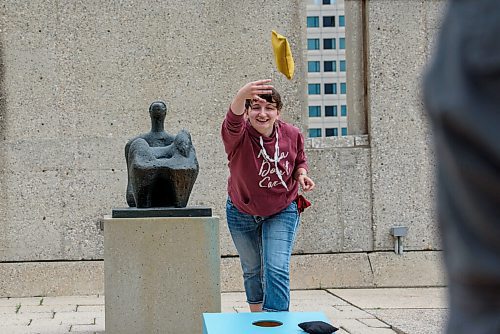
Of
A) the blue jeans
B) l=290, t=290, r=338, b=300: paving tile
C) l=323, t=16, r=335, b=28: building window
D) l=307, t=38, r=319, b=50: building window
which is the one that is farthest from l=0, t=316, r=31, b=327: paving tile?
l=307, t=38, r=319, b=50: building window

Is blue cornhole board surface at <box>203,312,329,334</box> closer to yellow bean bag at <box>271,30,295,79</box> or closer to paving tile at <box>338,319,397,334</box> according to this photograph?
yellow bean bag at <box>271,30,295,79</box>

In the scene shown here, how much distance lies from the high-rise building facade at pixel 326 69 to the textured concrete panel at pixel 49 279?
705 cm

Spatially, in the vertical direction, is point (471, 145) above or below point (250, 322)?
above

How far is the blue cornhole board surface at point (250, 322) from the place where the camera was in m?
3.28

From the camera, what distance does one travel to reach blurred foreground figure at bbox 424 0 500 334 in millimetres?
584

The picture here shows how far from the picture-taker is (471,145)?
0.59 m

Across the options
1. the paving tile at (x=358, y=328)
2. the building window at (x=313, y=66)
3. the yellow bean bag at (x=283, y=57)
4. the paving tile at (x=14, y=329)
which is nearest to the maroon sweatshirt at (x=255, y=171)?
the yellow bean bag at (x=283, y=57)

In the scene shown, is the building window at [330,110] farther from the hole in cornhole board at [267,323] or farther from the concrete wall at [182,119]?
the hole in cornhole board at [267,323]

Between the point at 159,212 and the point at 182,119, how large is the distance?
2.45 meters

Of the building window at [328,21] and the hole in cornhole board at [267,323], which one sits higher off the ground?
the building window at [328,21]

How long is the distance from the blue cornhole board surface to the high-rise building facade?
391 inches

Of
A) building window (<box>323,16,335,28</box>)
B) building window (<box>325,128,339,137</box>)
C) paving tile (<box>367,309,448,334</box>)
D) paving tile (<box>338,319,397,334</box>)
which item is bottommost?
paving tile (<box>338,319,397,334</box>)

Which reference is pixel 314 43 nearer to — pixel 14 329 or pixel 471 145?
pixel 14 329

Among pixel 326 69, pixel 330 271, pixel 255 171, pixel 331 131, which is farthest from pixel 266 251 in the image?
pixel 326 69
